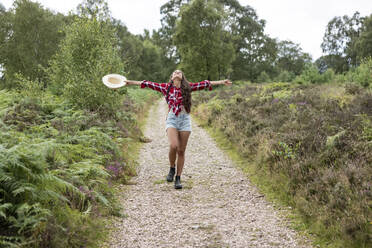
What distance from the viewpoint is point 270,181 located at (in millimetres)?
6543

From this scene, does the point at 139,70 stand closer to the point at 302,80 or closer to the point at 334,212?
the point at 302,80

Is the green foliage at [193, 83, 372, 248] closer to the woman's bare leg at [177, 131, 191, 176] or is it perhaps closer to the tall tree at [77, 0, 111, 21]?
the woman's bare leg at [177, 131, 191, 176]

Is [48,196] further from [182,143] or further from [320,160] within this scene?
[320,160]

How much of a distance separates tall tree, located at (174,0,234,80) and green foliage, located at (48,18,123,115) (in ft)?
72.7

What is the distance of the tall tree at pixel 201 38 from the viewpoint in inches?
1331

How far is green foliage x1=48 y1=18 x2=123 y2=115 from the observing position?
11.3 meters

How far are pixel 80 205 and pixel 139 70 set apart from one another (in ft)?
182

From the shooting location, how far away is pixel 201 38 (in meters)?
34.5

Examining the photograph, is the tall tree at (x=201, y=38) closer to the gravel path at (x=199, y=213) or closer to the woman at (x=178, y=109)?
the gravel path at (x=199, y=213)

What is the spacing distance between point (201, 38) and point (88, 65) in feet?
79.9

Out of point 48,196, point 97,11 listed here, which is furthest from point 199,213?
point 97,11

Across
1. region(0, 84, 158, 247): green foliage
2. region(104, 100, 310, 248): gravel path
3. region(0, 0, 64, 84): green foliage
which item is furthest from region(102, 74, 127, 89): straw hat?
region(0, 0, 64, 84): green foliage

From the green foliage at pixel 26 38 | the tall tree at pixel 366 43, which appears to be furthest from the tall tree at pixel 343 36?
the green foliage at pixel 26 38

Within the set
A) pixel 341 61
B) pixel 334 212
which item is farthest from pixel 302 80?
pixel 341 61
